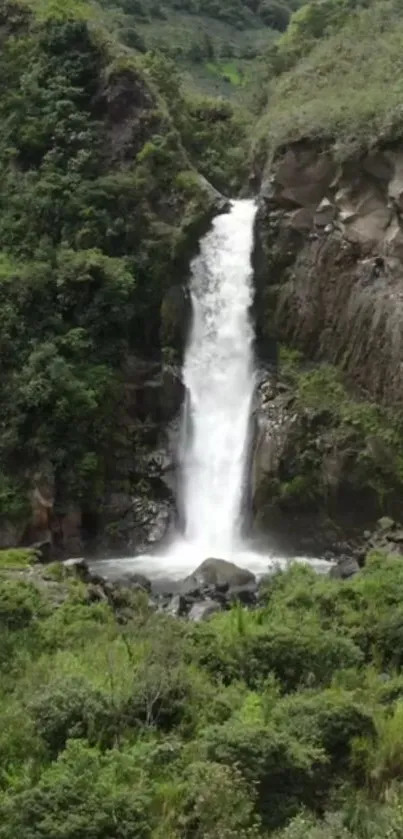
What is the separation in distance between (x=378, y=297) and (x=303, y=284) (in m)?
2.71

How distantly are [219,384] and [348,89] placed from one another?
36.6 ft

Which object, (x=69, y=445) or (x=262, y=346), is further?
(x=262, y=346)

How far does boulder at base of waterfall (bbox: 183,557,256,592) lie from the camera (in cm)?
2133

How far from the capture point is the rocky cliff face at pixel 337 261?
28.1m

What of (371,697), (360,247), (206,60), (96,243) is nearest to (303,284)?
(360,247)

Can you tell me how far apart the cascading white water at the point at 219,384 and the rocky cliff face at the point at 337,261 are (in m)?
0.78

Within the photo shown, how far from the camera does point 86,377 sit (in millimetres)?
28109

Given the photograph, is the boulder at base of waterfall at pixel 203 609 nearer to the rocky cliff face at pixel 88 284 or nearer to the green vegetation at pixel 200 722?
the green vegetation at pixel 200 722

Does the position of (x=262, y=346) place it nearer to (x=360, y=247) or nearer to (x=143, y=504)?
(x=360, y=247)

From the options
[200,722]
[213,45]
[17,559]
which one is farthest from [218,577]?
[213,45]

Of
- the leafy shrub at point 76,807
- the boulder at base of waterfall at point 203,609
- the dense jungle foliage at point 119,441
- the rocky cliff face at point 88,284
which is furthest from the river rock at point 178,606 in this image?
the leafy shrub at point 76,807

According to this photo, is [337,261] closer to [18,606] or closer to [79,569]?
[79,569]

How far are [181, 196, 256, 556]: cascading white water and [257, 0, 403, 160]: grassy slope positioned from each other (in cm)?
336

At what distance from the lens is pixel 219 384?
29.6m
